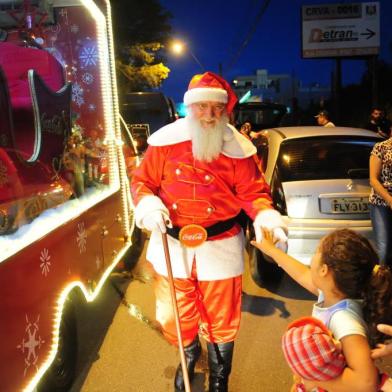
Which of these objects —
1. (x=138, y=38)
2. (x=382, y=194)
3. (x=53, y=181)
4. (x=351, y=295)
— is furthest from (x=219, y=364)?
(x=138, y=38)

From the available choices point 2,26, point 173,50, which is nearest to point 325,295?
point 2,26

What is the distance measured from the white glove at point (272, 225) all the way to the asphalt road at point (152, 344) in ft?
3.69

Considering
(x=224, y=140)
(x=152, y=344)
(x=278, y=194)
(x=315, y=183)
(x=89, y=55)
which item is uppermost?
(x=89, y=55)

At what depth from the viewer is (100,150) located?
13.0 feet

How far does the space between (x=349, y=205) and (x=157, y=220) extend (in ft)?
7.81

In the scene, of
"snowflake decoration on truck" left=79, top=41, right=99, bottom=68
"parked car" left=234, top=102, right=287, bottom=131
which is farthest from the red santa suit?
"parked car" left=234, top=102, right=287, bottom=131

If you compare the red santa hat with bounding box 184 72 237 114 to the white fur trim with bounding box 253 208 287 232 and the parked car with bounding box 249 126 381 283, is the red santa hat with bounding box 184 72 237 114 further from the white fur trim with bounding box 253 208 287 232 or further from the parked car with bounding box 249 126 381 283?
the parked car with bounding box 249 126 381 283

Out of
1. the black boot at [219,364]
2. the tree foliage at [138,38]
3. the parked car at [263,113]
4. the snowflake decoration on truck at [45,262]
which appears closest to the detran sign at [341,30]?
the tree foliage at [138,38]

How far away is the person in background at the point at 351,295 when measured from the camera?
157cm

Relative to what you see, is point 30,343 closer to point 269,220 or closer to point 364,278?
point 269,220

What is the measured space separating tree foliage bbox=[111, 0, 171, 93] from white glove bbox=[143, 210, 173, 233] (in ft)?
56.0

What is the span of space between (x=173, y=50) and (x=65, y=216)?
2106 centimetres

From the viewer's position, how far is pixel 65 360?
9.52 feet

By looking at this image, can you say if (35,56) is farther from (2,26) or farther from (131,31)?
(131,31)
